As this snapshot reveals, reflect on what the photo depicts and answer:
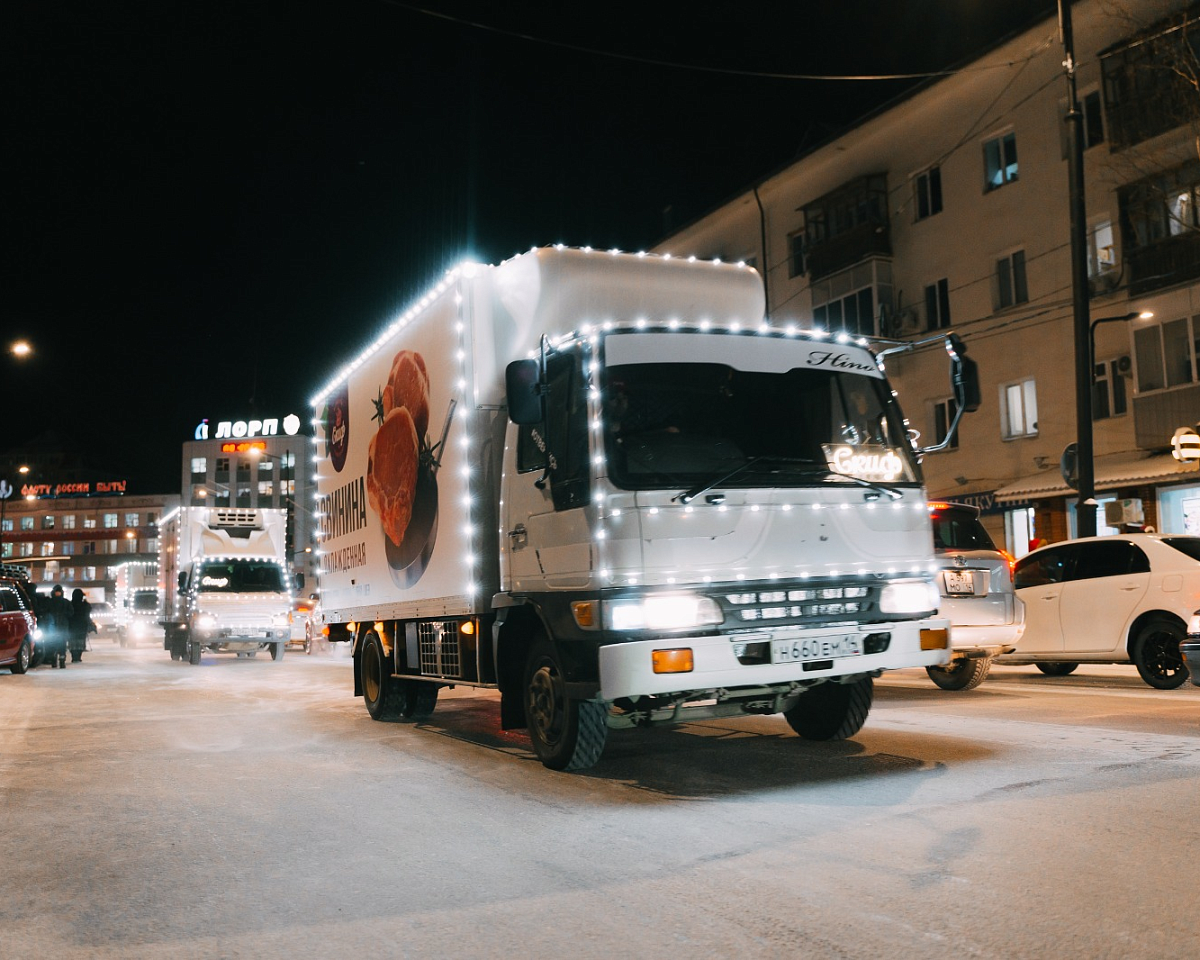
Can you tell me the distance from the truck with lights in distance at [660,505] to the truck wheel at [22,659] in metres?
16.8

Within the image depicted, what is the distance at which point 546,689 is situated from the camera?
7285 millimetres

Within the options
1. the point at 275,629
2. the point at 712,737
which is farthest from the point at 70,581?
the point at 712,737

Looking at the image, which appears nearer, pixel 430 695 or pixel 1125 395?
pixel 430 695

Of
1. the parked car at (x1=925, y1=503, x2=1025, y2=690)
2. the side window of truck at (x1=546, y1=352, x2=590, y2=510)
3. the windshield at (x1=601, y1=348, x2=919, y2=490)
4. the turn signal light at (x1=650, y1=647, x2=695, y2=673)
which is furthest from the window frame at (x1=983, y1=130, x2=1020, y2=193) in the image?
the turn signal light at (x1=650, y1=647, x2=695, y2=673)

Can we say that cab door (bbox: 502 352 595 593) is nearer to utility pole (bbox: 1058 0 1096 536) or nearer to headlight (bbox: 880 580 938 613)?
headlight (bbox: 880 580 938 613)

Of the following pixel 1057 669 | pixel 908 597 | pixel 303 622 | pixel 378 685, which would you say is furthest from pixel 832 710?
pixel 303 622

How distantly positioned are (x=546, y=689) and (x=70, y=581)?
447 feet

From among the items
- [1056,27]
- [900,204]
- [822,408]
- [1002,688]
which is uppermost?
[1056,27]

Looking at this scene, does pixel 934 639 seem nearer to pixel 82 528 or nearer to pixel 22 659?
pixel 22 659

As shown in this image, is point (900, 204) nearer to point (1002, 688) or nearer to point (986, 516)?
point (986, 516)

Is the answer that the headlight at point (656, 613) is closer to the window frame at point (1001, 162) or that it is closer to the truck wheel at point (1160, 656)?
the truck wheel at point (1160, 656)

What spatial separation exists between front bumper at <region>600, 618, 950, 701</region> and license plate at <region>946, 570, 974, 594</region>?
4.12m

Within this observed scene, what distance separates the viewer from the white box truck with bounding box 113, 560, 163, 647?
3484cm

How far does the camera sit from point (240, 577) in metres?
26.4
